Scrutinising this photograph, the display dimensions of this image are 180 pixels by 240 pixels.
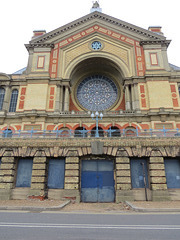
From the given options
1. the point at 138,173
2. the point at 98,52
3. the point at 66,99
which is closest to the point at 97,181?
the point at 138,173

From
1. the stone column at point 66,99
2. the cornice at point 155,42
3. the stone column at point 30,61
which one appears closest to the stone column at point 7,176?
the stone column at point 66,99

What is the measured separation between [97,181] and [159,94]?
18.8 meters

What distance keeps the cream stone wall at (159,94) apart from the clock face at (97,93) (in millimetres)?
6529

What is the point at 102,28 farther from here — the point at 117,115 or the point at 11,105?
the point at 11,105

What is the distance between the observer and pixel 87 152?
13.3 meters

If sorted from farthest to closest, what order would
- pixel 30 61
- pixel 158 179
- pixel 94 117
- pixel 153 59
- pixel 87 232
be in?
1. pixel 30 61
2. pixel 153 59
3. pixel 94 117
4. pixel 158 179
5. pixel 87 232

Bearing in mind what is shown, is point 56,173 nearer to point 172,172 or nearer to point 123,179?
point 123,179

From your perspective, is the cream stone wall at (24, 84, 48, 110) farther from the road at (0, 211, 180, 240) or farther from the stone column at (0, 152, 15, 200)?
the road at (0, 211, 180, 240)

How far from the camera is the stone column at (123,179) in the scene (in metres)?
12.1

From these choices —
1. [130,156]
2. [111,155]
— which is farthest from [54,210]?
[130,156]

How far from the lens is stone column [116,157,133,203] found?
39.7 ft

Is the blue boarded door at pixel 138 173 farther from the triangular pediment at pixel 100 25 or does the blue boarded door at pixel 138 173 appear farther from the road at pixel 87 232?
the triangular pediment at pixel 100 25

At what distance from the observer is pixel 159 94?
1036 inches

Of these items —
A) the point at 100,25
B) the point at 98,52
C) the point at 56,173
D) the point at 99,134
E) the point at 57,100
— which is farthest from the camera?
the point at 100,25
